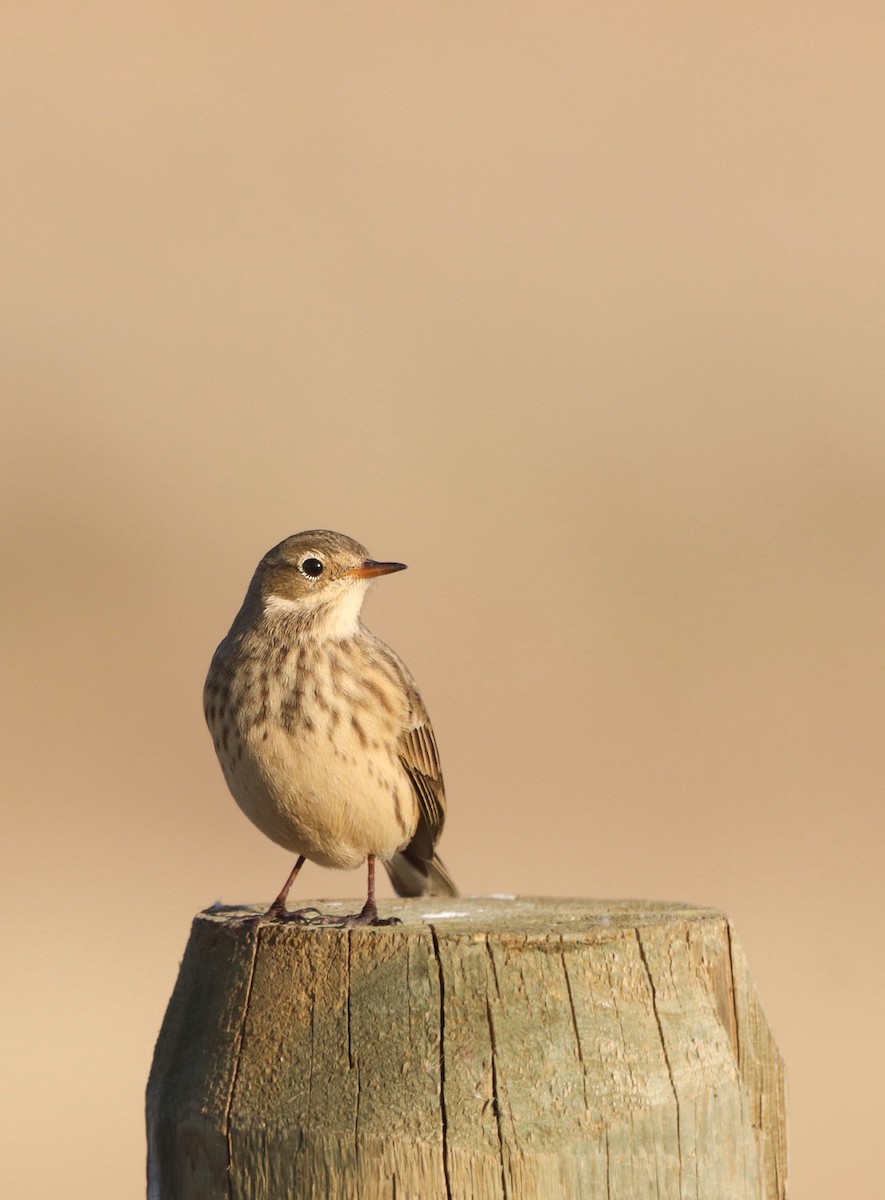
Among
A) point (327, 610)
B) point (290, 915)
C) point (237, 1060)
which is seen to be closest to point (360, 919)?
point (290, 915)

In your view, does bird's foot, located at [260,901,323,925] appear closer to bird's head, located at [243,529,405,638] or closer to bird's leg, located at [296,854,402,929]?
bird's leg, located at [296,854,402,929]

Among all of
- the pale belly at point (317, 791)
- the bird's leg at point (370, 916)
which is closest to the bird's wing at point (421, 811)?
the pale belly at point (317, 791)

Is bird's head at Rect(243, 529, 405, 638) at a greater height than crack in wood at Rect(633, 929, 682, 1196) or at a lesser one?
greater

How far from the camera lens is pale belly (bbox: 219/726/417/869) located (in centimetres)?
608

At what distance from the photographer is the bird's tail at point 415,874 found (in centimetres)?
645

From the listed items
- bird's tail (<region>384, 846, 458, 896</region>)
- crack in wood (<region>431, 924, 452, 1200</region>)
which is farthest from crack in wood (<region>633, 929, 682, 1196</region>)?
bird's tail (<region>384, 846, 458, 896</region>)

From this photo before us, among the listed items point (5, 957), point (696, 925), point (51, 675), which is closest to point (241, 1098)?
point (696, 925)

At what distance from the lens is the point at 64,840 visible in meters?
14.9

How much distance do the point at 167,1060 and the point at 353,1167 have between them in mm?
685

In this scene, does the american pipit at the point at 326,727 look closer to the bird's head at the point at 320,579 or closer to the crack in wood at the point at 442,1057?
the bird's head at the point at 320,579

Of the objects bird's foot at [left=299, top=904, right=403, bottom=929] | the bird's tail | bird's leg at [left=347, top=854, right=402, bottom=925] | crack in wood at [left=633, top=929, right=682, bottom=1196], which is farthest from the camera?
the bird's tail

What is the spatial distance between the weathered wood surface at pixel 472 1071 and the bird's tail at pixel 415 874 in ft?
6.88

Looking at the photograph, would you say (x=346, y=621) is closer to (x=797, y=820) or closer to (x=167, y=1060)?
(x=167, y=1060)

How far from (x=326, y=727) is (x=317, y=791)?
23 centimetres
